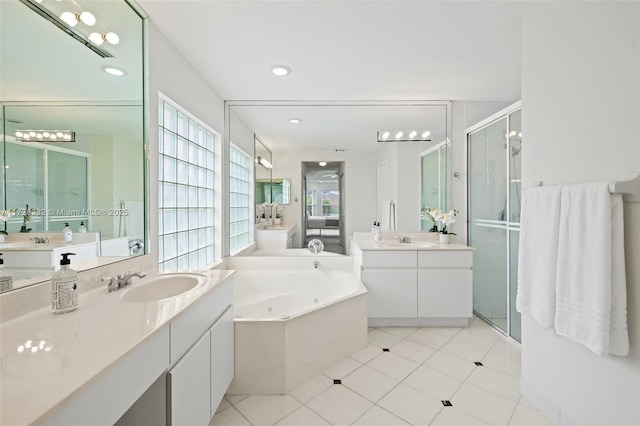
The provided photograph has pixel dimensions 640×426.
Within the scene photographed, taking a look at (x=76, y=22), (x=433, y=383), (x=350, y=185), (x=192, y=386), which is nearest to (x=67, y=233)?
(x=192, y=386)

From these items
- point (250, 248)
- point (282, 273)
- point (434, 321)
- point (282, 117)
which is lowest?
point (434, 321)

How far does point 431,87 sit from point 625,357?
246cm

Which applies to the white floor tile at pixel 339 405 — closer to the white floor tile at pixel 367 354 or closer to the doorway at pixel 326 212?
the white floor tile at pixel 367 354

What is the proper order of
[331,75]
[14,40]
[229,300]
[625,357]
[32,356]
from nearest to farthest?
[32,356]
[14,40]
[625,357]
[229,300]
[331,75]

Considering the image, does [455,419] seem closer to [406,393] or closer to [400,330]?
[406,393]

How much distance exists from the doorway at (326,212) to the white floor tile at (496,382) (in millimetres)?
1729

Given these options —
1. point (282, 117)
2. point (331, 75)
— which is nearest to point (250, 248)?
point (282, 117)

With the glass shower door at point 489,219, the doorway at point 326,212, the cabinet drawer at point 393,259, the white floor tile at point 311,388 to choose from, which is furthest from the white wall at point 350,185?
the white floor tile at point 311,388

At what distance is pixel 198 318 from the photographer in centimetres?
129

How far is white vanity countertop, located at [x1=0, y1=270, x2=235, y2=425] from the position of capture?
583 millimetres

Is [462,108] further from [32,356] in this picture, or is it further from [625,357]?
[32,356]

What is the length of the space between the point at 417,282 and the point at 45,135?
2915 mm

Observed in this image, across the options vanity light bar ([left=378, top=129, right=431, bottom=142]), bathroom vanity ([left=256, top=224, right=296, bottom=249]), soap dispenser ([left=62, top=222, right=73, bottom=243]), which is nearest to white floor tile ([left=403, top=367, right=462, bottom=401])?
bathroom vanity ([left=256, top=224, right=296, bottom=249])

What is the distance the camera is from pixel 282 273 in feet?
10.2
